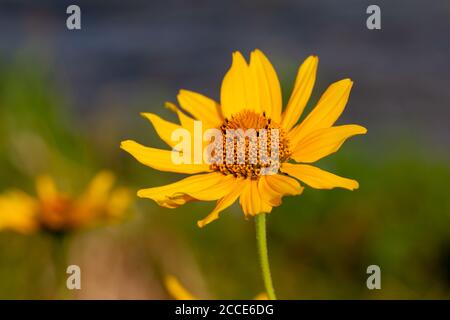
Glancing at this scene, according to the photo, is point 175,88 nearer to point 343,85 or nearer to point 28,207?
point 28,207

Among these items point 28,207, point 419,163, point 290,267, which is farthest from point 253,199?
point 419,163

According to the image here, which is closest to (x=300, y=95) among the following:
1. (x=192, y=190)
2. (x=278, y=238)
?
(x=192, y=190)

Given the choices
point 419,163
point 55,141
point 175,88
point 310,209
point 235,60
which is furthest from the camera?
point 175,88

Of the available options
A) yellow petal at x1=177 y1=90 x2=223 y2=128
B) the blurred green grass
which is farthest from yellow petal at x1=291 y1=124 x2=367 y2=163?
the blurred green grass

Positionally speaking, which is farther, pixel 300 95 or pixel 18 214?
pixel 18 214

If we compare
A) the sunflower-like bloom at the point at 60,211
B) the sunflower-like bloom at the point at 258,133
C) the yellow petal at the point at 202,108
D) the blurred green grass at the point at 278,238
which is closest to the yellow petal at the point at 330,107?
the sunflower-like bloom at the point at 258,133

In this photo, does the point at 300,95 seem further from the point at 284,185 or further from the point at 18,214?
the point at 18,214

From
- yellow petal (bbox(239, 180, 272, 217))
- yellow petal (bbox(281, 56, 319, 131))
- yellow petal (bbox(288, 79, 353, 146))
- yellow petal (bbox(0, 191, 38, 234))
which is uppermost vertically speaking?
yellow petal (bbox(0, 191, 38, 234))

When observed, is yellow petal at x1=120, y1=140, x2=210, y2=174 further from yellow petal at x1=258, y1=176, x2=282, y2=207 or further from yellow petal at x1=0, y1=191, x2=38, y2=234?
yellow petal at x1=0, y1=191, x2=38, y2=234
